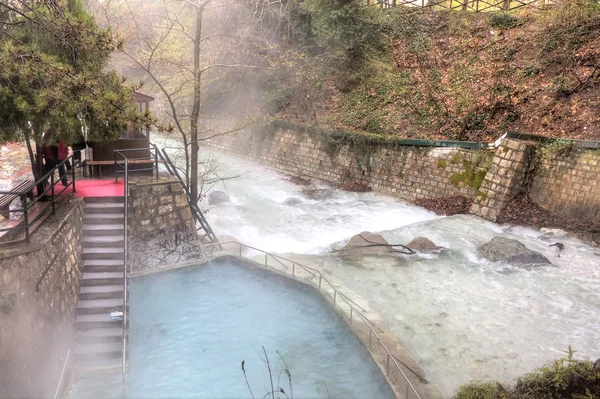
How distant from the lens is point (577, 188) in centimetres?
1446

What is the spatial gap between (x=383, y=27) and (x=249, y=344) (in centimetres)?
2120

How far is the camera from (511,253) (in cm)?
1266

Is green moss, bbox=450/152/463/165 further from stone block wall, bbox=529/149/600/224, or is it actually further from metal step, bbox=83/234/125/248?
metal step, bbox=83/234/125/248

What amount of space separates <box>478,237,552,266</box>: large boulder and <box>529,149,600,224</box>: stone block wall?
117 inches

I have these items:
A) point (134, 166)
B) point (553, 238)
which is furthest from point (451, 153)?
point (134, 166)

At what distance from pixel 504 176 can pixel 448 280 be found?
572cm

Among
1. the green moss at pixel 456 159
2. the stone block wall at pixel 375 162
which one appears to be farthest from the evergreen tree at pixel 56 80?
the green moss at pixel 456 159

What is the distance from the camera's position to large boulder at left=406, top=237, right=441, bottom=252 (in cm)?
1348

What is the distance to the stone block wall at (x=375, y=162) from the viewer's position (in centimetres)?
1700

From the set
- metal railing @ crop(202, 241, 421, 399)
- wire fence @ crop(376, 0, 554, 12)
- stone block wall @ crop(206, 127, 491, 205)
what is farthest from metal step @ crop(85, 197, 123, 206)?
wire fence @ crop(376, 0, 554, 12)

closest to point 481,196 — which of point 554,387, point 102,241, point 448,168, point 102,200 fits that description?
point 448,168

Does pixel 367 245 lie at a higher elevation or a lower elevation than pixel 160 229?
lower

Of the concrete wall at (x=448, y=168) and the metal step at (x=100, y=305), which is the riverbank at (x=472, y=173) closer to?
the concrete wall at (x=448, y=168)

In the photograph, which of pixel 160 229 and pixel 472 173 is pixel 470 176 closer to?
pixel 472 173
